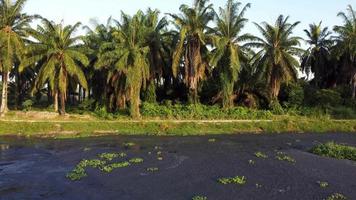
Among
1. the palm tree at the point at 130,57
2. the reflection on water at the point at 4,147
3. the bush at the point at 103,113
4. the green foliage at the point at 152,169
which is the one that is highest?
the palm tree at the point at 130,57

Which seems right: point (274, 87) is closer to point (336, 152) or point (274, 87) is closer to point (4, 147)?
point (336, 152)

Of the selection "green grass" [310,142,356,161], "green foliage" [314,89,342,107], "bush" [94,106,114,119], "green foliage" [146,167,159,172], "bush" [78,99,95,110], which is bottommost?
"green foliage" [146,167,159,172]

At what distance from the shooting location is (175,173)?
2289 centimetres

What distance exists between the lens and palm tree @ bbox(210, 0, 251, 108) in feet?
169

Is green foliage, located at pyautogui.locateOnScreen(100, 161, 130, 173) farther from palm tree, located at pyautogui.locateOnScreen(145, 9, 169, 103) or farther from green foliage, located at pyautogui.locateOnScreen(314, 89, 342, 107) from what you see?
green foliage, located at pyautogui.locateOnScreen(314, 89, 342, 107)

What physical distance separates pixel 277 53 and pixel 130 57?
16895 mm

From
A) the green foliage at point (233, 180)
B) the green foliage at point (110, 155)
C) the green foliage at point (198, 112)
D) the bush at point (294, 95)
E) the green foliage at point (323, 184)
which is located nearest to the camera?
the green foliage at point (323, 184)

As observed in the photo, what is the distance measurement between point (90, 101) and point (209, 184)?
128 feet

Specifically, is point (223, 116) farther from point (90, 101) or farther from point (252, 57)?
point (90, 101)

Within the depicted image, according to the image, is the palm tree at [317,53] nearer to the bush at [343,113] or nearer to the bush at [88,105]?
the bush at [343,113]

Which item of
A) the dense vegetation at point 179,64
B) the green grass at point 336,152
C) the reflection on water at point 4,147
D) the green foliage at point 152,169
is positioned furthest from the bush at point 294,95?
the green foliage at point 152,169

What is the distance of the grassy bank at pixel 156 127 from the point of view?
1693 inches

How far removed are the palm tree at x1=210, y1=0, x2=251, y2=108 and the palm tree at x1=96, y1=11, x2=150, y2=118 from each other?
7944mm

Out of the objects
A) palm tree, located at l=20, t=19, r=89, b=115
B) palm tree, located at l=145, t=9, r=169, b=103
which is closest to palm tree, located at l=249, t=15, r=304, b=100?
palm tree, located at l=145, t=9, r=169, b=103
